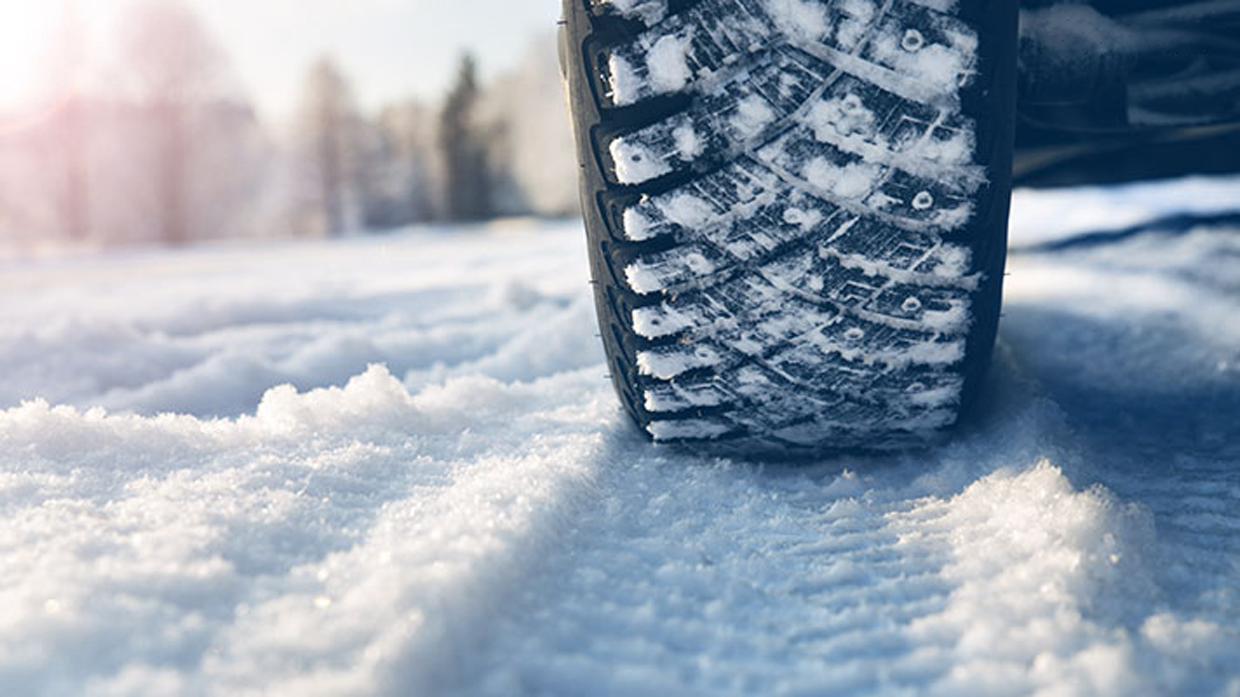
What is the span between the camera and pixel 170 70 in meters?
16.8

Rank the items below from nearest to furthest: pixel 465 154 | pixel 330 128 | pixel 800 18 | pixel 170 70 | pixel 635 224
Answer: pixel 800 18
pixel 635 224
pixel 170 70
pixel 330 128
pixel 465 154

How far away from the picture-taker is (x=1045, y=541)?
2.45 feet

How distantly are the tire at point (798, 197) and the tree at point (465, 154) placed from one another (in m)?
25.6

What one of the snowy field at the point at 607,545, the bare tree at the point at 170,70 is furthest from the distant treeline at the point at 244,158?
the snowy field at the point at 607,545

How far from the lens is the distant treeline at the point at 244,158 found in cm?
1708

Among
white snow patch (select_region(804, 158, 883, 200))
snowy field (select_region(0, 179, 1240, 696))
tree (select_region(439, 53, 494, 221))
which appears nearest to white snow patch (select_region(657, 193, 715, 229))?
white snow patch (select_region(804, 158, 883, 200))

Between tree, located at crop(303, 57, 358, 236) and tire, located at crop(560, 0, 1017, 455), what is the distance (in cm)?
2488

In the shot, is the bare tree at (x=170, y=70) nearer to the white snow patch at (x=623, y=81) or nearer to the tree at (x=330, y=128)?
the tree at (x=330, y=128)

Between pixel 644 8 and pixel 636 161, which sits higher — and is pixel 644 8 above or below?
above

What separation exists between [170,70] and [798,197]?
778 inches

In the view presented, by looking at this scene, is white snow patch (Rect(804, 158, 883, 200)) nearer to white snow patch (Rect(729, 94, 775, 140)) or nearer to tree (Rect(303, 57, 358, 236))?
white snow patch (Rect(729, 94, 775, 140))

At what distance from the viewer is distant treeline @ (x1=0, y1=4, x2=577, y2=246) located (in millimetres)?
17078

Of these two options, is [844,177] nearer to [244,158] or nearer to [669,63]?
[669,63]

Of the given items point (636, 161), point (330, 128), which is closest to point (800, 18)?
point (636, 161)
